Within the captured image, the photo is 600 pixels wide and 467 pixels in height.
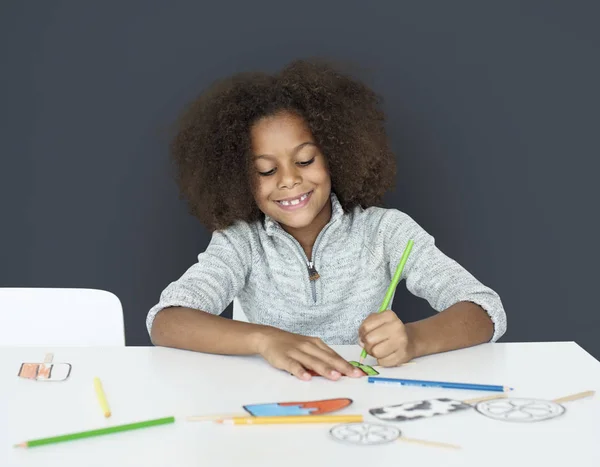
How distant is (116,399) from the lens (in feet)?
3.36

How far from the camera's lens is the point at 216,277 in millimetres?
1627

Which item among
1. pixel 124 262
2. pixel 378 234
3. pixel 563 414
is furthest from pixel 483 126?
pixel 563 414

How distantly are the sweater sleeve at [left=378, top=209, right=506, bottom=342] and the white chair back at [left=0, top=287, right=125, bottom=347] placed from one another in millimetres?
591

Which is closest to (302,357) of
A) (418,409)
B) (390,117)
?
(418,409)

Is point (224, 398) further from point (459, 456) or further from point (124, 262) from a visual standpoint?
point (124, 262)

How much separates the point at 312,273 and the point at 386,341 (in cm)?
58

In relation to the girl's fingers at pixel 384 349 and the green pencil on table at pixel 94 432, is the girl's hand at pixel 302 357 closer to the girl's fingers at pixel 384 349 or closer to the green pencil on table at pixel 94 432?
the girl's fingers at pixel 384 349

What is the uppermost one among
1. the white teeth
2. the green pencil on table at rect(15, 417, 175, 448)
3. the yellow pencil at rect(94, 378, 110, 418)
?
the white teeth

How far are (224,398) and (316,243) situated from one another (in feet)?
2.56

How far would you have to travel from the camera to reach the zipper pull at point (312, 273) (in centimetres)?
173

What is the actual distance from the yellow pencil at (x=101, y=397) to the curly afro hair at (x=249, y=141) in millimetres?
745

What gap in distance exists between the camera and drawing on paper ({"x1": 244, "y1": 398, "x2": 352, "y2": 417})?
94cm

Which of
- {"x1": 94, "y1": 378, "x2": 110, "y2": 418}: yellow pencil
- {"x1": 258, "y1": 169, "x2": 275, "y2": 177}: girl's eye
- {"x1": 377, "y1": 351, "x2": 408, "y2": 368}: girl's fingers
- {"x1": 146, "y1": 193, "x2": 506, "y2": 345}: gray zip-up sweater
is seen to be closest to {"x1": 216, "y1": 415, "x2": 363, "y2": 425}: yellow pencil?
{"x1": 94, "y1": 378, "x2": 110, "y2": 418}: yellow pencil

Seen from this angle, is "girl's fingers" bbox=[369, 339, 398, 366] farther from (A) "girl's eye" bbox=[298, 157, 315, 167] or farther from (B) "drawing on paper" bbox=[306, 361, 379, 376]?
(A) "girl's eye" bbox=[298, 157, 315, 167]
